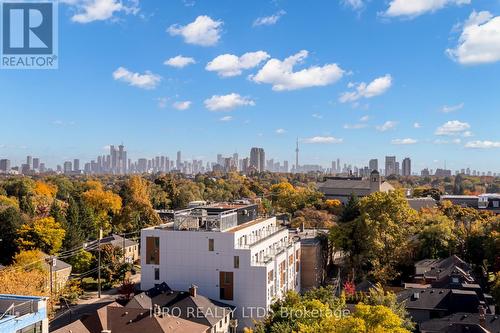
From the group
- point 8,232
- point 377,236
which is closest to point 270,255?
point 377,236

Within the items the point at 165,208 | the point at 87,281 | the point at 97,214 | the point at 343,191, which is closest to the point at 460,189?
the point at 343,191

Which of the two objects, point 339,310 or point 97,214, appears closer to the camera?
point 339,310

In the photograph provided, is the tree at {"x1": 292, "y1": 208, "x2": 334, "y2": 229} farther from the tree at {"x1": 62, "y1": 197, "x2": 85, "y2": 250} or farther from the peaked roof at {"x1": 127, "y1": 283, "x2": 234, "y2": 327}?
the peaked roof at {"x1": 127, "y1": 283, "x2": 234, "y2": 327}

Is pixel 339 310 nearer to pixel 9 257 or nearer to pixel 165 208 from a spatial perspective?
pixel 9 257

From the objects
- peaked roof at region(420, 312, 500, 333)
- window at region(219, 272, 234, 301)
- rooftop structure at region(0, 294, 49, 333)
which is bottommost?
peaked roof at region(420, 312, 500, 333)

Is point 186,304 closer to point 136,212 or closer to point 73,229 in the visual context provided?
point 73,229

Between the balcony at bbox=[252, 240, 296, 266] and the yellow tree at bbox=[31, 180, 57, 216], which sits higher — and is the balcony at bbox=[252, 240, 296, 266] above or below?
below

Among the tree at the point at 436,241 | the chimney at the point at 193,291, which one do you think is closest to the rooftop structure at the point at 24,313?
the chimney at the point at 193,291

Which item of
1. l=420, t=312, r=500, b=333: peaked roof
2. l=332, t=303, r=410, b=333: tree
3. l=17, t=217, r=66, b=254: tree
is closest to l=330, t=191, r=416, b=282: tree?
l=420, t=312, r=500, b=333: peaked roof
